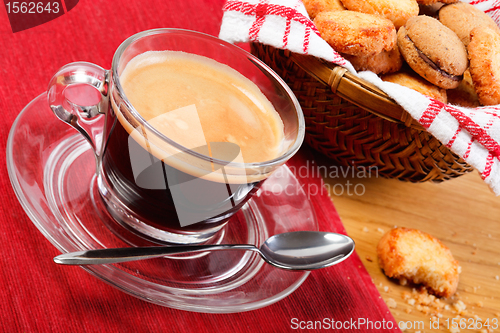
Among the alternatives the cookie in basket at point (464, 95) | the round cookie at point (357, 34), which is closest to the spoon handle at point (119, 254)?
the round cookie at point (357, 34)

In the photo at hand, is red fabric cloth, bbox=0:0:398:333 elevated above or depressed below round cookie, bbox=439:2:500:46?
below

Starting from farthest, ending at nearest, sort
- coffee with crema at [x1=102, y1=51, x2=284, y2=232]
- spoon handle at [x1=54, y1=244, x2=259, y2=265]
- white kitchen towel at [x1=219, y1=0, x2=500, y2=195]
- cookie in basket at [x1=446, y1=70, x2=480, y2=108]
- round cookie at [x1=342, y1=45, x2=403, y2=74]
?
cookie in basket at [x1=446, y1=70, x2=480, y2=108], round cookie at [x1=342, y1=45, x2=403, y2=74], white kitchen towel at [x1=219, y1=0, x2=500, y2=195], coffee with crema at [x1=102, y1=51, x2=284, y2=232], spoon handle at [x1=54, y1=244, x2=259, y2=265]

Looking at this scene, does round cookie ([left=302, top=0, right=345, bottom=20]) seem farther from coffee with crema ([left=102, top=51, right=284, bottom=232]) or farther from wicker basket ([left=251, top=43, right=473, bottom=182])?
coffee with crema ([left=102, top=51, right=284, bottom=232])

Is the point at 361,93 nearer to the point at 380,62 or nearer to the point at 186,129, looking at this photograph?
the point at 380,62

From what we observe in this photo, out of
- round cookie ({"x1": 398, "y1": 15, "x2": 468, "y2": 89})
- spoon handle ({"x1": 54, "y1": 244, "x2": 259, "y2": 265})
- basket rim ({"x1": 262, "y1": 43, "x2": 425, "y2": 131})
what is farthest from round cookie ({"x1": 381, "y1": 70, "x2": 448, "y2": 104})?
spoon handle ({"x1": 54, "y1": 244, "x2": 259, "y2": 265})

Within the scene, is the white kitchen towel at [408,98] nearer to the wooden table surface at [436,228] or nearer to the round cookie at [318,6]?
the round cookie at [318,6]

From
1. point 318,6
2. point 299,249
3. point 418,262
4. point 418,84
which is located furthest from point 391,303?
point 318,6

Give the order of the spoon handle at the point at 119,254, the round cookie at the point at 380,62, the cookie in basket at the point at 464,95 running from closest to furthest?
1. the spoon handle at the point at 119,254
2. the round cookie at the point at 380,62
3. the cookie in basket at the point at 464,95
